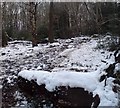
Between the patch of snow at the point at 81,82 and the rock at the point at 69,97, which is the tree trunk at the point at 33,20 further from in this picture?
the rock at the point at 69,97

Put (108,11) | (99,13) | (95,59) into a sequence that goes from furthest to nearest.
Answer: (99,13), (108,11), (95,59)

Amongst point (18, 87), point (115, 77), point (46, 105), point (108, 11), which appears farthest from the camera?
point (108, 11)

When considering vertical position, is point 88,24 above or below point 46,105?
above

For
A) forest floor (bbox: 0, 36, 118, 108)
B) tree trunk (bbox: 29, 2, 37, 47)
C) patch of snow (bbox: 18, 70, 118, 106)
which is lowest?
forest floor (bbox: 0, 36, 118, 108)

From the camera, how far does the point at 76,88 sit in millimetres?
5418

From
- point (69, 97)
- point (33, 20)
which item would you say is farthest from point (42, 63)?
point (33, 20)

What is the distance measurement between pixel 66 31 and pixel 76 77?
13141 mm

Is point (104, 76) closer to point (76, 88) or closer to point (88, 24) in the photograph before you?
point (76, 88)

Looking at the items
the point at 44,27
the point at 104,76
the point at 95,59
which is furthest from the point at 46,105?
the point at 44,27

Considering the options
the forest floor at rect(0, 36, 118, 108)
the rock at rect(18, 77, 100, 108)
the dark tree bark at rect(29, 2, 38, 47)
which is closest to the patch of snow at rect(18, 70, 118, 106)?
the rock at rect(18, 77, 100, 108)

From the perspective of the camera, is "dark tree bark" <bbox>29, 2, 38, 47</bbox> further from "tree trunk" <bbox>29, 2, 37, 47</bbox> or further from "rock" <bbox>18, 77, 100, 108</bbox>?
"rock" <bbox>18, 77, 100, 108</bbox>

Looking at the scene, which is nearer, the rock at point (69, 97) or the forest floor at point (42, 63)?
the rock at point (69, 97)

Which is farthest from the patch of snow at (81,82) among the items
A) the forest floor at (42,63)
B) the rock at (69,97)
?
the forest floor at (42,63)

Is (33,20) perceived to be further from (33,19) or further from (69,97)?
(69,97)
